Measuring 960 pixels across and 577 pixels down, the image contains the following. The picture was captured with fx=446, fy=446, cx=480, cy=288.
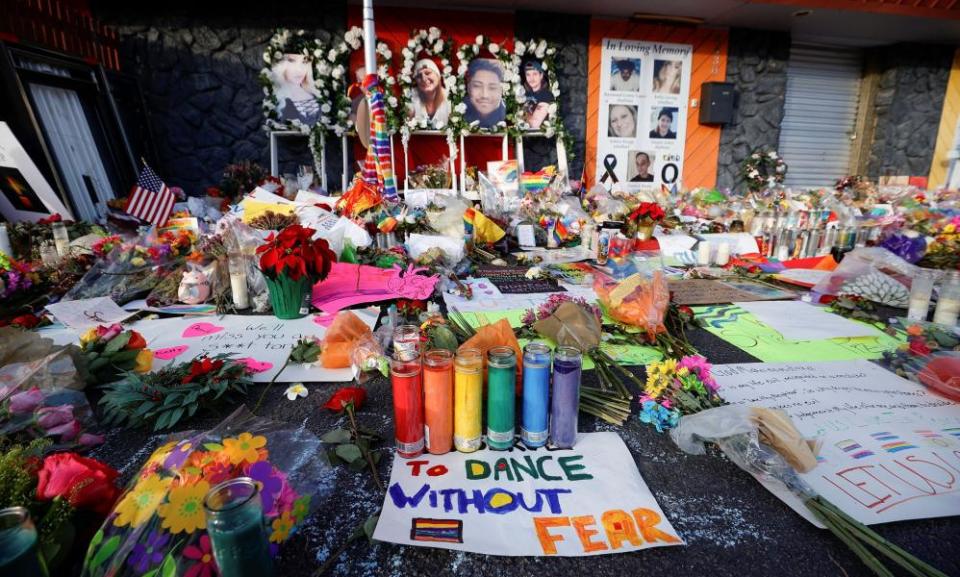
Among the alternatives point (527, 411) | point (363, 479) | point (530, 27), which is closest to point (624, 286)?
point (527, 411)

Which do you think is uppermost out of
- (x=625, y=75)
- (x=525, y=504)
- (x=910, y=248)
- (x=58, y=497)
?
(x=625, y=75)

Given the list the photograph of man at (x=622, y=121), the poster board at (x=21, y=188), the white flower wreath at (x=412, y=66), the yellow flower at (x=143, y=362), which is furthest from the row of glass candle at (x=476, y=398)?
the photograph of man at (x=622, y=121)

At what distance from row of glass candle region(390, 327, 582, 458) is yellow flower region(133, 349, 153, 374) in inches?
49.8

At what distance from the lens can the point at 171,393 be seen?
1.58 metres

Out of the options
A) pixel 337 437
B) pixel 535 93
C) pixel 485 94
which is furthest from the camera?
pixel 535 93

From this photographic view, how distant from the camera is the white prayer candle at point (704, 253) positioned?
3923mm

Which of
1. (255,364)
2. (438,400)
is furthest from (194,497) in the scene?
(255,364)

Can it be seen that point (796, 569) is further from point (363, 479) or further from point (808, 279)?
point (808, 279)

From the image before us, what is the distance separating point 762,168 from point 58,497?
31.6 ft

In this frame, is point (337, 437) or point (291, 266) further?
point (291, 266)

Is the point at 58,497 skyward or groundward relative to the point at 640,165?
groundward

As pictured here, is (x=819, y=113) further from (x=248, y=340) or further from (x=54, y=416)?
(x=54, y=416)

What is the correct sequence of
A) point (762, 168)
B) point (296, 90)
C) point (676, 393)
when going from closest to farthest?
point (676, 393), point (296, 90), point (762, 168)

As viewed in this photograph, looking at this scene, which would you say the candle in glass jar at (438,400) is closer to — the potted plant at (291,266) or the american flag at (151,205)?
the potted plant at (291,266)
